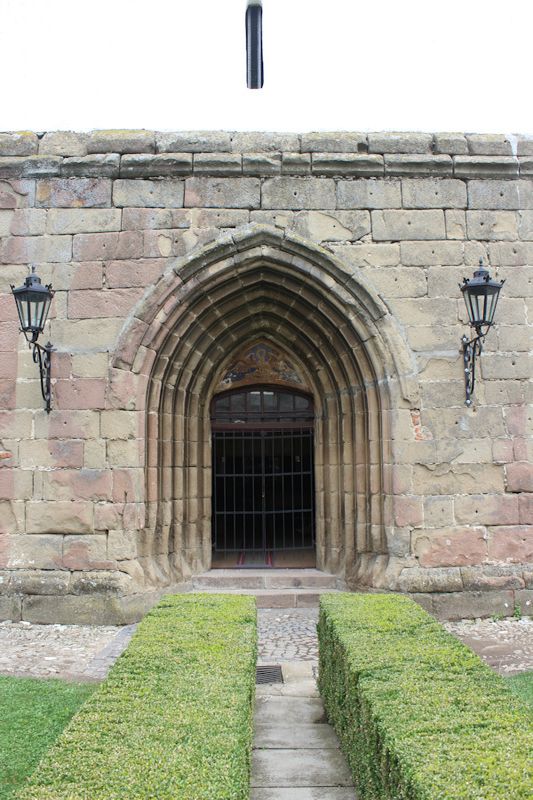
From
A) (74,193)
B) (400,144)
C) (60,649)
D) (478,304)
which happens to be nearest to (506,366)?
(478,304)

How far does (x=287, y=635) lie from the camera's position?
6312mm

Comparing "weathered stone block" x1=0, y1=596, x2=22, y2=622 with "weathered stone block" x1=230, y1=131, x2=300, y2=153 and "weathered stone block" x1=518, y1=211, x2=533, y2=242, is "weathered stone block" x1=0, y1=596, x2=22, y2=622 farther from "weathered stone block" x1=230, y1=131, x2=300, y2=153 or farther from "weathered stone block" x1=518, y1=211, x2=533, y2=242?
"weathered stone block" x1=518, y1=211, x2=533, y2=242

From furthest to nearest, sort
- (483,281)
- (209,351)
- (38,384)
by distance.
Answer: (209,351), (38,384), (483,281)

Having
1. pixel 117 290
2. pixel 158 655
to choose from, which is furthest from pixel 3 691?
pixel 117 290

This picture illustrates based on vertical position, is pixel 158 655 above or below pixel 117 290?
below

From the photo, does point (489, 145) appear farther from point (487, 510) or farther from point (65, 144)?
point (65, 144)

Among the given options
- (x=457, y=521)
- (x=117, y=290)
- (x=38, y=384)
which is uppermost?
(x=117, y=290)

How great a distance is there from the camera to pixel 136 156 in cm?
721

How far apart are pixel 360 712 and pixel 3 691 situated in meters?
2.69

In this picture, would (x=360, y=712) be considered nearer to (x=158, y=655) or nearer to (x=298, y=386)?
(x=158, y=655)

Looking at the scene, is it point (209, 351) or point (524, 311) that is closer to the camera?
point (524, 311)

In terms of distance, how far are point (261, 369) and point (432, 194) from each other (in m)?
2.97

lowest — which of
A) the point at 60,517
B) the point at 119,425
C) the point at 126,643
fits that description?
the point at 126,643

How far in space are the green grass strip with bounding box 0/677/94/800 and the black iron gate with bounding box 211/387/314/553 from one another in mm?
4159
